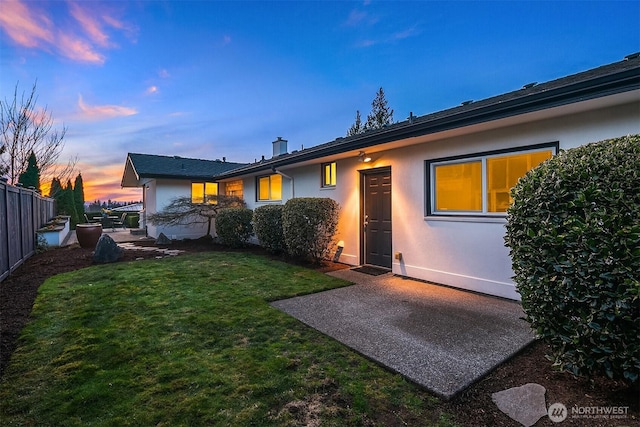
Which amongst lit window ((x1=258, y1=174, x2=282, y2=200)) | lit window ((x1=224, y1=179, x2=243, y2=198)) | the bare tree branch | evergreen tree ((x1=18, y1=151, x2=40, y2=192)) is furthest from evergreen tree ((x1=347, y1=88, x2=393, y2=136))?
evergreen tree ((x1=18, y1=151, x2=40, y2=192))

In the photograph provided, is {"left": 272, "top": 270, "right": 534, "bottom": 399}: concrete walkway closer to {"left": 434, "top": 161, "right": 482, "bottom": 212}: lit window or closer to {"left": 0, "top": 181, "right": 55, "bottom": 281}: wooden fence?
{"left": 434, "top": 161, "right": 482, "bottom": 212}: lit window

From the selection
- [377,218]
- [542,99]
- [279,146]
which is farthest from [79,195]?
[542,99]

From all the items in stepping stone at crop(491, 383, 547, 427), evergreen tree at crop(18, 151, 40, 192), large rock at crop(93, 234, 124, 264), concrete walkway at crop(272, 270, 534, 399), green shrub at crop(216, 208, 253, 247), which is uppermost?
evergreen tree at crop(18, 151, 40, 192)

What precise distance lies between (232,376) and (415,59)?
1329 centimetres

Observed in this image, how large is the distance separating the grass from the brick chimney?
986 cm

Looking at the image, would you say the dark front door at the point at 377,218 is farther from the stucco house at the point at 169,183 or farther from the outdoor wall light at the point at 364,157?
the stucco house at the point at 169,183

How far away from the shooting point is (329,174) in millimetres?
8352

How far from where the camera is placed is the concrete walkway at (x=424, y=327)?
8.81 feet

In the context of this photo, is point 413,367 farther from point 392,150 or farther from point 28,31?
point 28,31

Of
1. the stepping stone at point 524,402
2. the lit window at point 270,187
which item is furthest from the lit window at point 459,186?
the lit window at point 270,187

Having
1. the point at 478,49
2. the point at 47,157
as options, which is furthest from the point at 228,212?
the point at 47,157

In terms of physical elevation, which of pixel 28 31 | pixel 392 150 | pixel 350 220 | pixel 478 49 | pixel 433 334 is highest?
pixel 478 49

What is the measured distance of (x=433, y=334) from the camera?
340 centimetres

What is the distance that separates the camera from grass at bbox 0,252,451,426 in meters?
2.09
